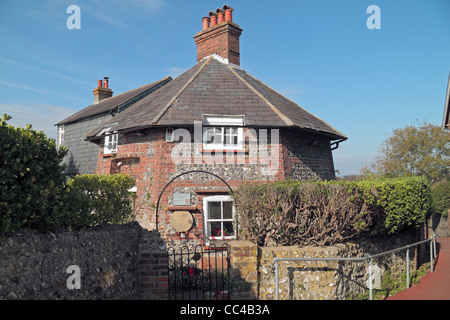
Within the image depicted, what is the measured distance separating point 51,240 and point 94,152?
47.8ft

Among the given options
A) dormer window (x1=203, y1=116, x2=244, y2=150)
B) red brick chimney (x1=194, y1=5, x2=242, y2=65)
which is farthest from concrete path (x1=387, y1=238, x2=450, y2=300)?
red brick chimney (x1=194, y1=5, x2=242, y2=65)

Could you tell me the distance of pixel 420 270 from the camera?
12.3 metres

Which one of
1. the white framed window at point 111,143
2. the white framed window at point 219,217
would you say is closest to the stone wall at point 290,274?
the white framed window at point 219,217

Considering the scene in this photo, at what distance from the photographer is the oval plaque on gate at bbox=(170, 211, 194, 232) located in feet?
34.8

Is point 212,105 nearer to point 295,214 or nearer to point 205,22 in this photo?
point 295,214

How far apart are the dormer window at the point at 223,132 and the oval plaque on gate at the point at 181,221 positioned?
2.36 m

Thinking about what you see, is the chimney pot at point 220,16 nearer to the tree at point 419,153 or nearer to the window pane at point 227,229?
the window pane at point 227,229

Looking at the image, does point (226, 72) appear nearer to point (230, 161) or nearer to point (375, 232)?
point (230, 161)

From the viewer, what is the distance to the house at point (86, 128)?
1886cm

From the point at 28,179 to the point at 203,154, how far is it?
654cm

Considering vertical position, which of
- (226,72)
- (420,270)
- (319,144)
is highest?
(226,72)

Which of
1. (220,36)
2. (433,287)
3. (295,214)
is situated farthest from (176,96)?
(433,287)
